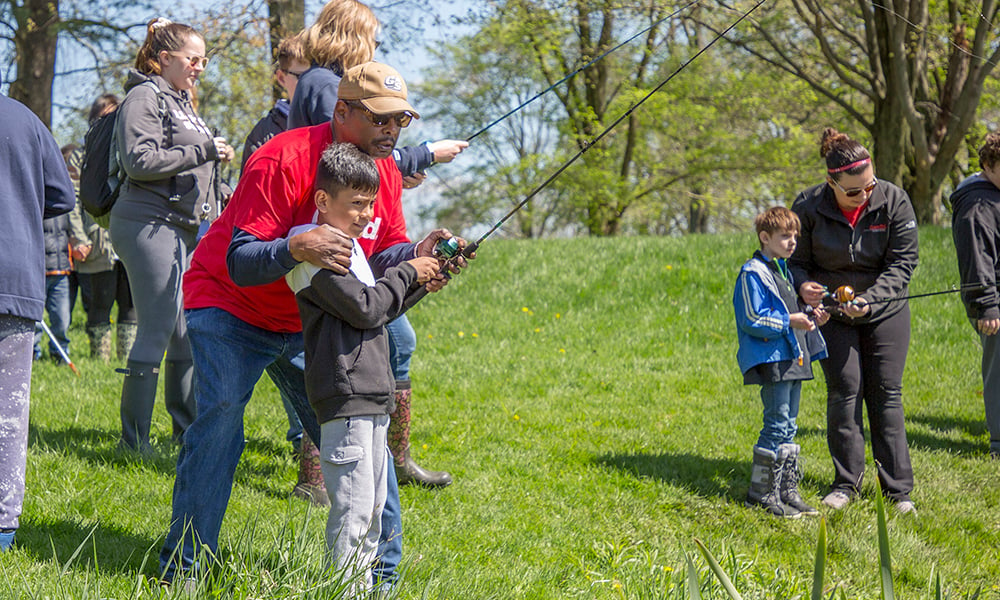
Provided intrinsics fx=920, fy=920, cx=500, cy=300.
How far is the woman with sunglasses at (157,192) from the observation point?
4191 millimetres

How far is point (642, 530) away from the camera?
427 cm

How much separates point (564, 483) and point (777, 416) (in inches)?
44.8

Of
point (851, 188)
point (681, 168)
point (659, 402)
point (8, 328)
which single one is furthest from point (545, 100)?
point (8, 328)

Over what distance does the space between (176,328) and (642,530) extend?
247cm

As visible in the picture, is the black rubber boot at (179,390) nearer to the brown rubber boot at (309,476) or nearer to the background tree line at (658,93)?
the brown rubber boot at (309,476)

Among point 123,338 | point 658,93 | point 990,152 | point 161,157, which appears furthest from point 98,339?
point 658,93

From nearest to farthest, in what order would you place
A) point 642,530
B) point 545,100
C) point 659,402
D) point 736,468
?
point 642,530
point 736,468
point 659,402
point 545,100

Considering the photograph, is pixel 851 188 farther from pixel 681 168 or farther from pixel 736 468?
pixel 681 168

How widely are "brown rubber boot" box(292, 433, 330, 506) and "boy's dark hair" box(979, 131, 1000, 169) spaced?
415 cm

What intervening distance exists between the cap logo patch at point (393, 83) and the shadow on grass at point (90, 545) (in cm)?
175

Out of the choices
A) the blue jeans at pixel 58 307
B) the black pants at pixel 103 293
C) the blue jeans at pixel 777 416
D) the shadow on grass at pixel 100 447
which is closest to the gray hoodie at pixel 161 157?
the shadow on grass at pixel 100 447

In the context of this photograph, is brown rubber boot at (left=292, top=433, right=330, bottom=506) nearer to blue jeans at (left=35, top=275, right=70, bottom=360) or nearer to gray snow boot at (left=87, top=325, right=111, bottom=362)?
gray snow boot at (left=87, top=325, right=111, bottom=362)

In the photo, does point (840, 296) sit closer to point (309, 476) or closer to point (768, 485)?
point (768, 485)

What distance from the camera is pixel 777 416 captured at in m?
4.60
